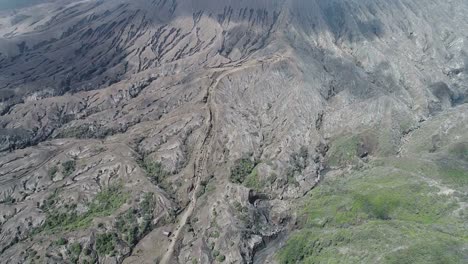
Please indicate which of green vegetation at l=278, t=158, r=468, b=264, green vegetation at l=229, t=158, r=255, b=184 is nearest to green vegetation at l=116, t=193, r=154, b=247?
green vegetation at l=229, t=158, r=255, b=184

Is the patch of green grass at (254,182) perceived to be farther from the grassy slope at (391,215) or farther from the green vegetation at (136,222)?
the green vegetation at (136,222)

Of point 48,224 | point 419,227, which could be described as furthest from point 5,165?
point 419,227

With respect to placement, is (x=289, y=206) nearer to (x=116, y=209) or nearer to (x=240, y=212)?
(x=240, y=212)

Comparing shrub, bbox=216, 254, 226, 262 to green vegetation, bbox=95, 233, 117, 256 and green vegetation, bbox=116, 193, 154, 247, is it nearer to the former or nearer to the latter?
green vegetation, bbox=116, 193, 154, 247

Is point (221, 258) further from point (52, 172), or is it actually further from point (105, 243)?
point (52, 172)

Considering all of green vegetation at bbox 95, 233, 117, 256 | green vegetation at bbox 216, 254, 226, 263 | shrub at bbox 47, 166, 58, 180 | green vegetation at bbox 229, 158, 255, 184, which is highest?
shrub at bbox 47, 166, 58, 180

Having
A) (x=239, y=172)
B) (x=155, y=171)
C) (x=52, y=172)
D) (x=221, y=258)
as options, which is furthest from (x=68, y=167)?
(x=221, y=258)

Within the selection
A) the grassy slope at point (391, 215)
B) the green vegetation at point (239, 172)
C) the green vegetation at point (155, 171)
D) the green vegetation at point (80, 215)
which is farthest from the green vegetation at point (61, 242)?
the grassy slope at point (391, 215)
